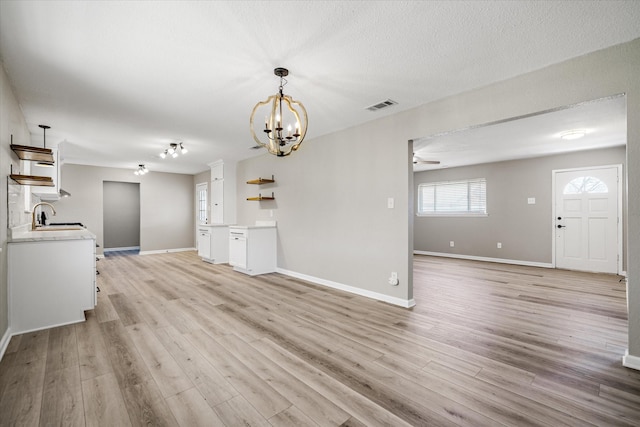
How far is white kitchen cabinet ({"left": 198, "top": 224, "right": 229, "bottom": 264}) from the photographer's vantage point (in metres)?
6.77

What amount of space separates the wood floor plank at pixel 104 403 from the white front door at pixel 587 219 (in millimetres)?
7415

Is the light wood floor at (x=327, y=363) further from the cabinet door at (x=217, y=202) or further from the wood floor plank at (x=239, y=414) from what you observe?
the cabinet door at (x=217, y=202)

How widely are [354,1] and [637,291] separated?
112 inches

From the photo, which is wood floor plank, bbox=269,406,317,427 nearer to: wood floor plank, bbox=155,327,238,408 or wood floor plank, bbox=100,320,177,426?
wood floor plank, bbox=155,327,238,408

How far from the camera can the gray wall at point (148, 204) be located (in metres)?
7.46

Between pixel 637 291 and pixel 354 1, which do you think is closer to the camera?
pixel 354 1

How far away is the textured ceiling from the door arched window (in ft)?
15.1

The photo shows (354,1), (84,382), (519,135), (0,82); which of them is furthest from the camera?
(519,135)

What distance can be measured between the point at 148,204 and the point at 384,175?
24.9ft

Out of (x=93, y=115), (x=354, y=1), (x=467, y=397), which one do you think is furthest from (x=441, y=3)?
(x=93, y=115)

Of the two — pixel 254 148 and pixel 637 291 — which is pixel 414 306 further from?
pixel 254 148

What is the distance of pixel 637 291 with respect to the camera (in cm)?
213

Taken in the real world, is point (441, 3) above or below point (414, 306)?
above

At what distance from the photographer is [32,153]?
3123 millimetres
